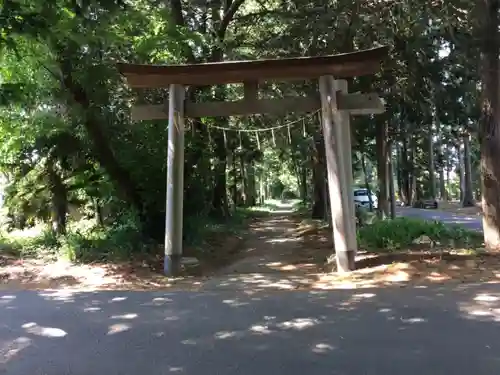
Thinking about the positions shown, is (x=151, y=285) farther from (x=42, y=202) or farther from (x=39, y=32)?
(x=42, y=202)

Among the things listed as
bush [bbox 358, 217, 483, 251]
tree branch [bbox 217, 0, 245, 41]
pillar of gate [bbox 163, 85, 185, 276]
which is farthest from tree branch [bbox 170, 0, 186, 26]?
bush [bbox 358, 217, 483, 251]

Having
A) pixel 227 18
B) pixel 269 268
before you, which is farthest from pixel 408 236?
pixel 227 18

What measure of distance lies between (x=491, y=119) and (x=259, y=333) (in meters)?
8.06

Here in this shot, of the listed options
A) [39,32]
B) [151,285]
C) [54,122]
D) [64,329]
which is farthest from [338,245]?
[54,122]

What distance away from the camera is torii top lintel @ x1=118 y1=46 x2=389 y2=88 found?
1116 cm

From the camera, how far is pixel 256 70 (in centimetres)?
1147

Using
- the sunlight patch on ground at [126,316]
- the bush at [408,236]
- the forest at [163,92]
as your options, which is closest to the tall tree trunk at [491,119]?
the forest at [163,92]

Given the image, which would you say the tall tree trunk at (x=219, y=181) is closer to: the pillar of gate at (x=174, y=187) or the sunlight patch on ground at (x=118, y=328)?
the pillar of gate at (x=174, y=187)

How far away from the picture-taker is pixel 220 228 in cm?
2308

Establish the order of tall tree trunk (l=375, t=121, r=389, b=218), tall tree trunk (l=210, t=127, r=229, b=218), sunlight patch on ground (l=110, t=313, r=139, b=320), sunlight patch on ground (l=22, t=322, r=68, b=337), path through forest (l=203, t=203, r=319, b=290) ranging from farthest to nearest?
tall tree trunk (l=210, t=127, r=229, b=218)
tall tree trunk (l=375, t=121, r=389, b=218)
path through forest (l=203, t=203, r=319, b=290)
sunlight patch on ground (l=110, t=313, r=139, b=320)
sunlight patch on ground (l=22, t=322, r=68, b=337)

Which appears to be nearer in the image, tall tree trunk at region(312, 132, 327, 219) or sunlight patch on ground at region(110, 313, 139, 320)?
sunlight patch on ground at region(110, 313, 139, 320)

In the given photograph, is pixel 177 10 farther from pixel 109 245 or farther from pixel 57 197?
pixel 109 245

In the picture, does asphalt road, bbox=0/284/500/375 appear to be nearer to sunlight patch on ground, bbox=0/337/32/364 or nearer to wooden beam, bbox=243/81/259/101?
sunlight patch on ground, bbox=0/337/32/364

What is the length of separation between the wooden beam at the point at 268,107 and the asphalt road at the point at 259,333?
451cm
